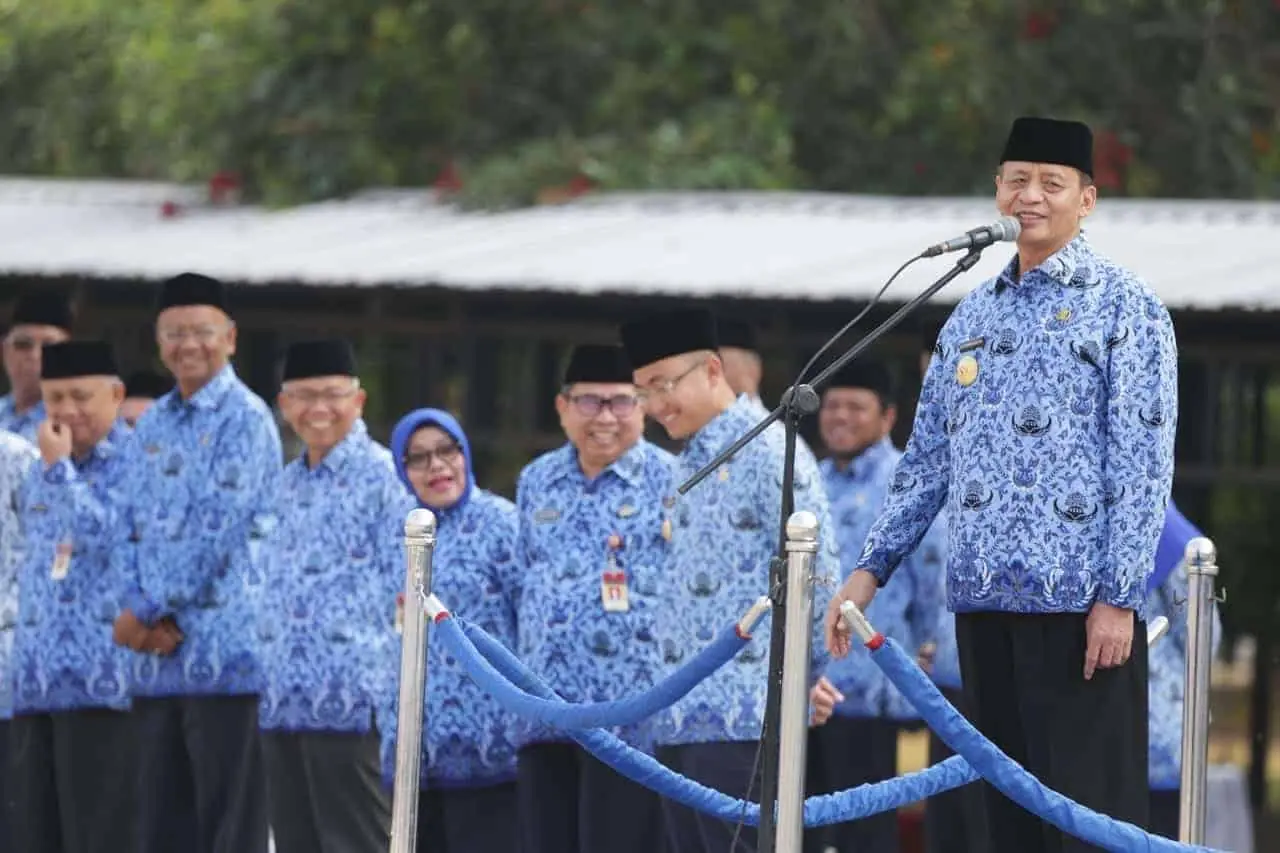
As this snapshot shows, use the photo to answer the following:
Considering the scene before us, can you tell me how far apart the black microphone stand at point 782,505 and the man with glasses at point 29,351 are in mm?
5126

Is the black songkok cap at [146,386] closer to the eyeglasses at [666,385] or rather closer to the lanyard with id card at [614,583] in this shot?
the lanyard with id card at [614,583]

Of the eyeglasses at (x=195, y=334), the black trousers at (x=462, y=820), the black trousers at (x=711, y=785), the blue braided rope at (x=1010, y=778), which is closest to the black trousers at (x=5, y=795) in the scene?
the eyeglasses at (x=195, y=334)

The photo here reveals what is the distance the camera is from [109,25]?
22594 mm

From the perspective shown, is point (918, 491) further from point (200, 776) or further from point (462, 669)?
point (200, 776)

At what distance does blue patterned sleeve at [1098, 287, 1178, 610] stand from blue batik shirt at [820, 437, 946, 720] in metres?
4.36

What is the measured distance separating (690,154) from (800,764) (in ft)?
41.6

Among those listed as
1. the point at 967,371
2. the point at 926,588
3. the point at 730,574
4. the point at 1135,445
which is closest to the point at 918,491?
the point at 967,371

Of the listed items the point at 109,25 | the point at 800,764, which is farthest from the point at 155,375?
the point at 109,25

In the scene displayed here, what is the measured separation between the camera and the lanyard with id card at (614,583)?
28.7ft

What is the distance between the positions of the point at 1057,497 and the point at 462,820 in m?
3.17

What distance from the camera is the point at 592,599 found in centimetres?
877

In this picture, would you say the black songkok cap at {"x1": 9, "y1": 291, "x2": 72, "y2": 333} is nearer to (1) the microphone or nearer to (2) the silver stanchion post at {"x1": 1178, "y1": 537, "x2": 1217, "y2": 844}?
(2) the silver stanchion post at {"x1": 1178, "y1": 537, "x2": 1217, "y2": 844}

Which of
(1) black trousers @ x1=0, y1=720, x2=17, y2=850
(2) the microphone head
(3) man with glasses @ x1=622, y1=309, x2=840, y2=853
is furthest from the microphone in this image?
(1) black trousers @ x1=0, y1=720, x2=17, y2=850

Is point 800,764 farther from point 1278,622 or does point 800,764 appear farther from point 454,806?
point 1278,622
